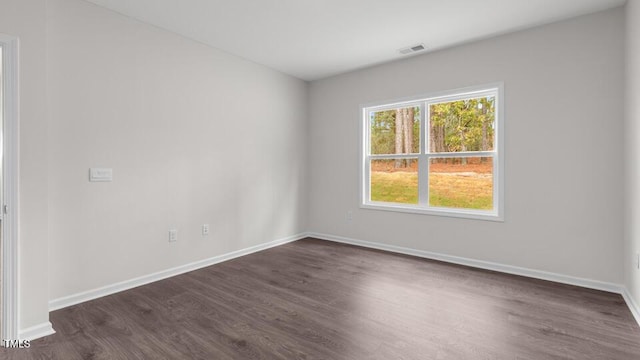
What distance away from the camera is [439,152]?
12.8 feet

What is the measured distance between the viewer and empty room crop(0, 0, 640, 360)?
203 cm

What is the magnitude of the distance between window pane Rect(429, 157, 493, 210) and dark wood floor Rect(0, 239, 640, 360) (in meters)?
0.86

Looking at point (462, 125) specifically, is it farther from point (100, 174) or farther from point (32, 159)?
point (32, 159)

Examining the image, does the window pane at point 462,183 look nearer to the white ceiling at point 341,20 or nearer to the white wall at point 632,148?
the white wall at point 632,148

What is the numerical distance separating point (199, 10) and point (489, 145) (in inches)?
138

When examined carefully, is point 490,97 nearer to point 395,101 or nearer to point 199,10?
point 395,101

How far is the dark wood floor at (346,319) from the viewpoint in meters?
1.88

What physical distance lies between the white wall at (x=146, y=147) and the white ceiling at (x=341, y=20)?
0.33 m

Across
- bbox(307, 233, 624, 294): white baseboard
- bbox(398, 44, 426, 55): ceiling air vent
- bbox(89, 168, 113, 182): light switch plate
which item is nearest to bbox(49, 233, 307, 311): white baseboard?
bbox(89, 168, 113, 182): light switch plate

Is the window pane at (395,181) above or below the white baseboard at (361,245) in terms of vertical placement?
above

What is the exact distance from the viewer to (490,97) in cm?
351

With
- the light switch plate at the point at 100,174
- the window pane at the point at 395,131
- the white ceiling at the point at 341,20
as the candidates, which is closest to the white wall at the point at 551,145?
the white ceiling at the point at 341,20

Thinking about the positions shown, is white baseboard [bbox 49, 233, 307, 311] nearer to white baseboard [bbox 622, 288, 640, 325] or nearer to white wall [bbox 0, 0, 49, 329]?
white wall [bbox 0, 0, 49, 329]

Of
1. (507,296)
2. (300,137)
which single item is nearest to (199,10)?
(300,137)
